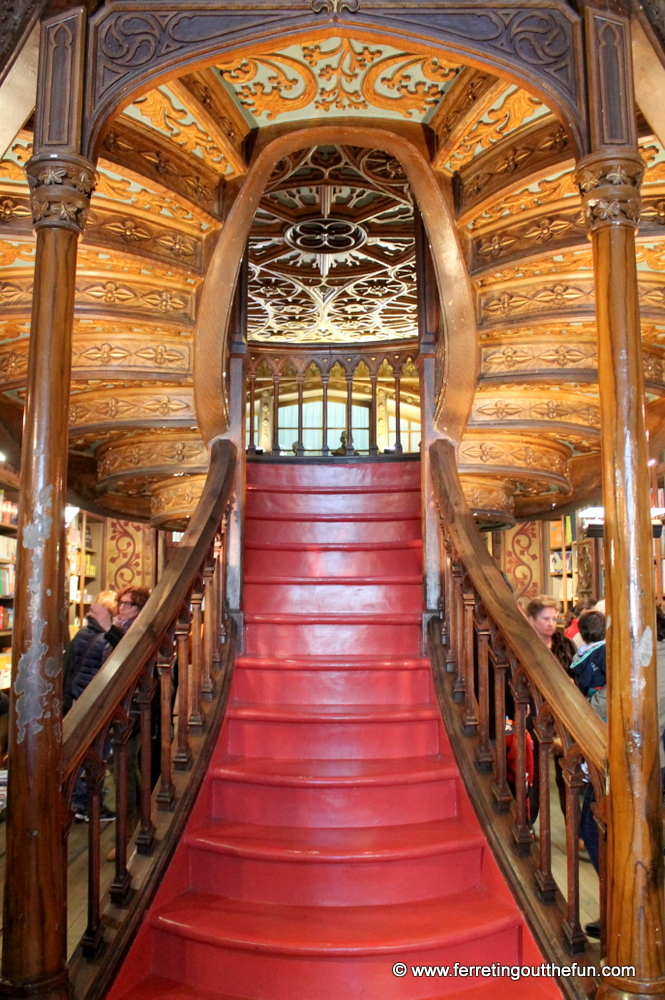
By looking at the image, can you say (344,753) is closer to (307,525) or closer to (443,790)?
(443,790)

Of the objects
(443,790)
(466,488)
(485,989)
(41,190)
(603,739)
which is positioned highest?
(41,190)

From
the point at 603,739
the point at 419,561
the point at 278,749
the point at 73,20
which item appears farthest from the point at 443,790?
the point at 73,20

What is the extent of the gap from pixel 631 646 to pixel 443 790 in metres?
1.12

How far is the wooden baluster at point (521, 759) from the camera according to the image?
2576mm

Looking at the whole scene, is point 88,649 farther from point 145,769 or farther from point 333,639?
point 145,769

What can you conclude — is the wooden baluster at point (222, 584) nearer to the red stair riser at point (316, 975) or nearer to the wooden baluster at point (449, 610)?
the wooden baluster at point (449, 610)

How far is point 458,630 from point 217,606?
1.00 metres

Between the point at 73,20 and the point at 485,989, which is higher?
the point at 73,20

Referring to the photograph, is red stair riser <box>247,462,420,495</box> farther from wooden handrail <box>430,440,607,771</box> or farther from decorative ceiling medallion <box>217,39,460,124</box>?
decorative ceiling medallion <box>217,39,460,124</box>

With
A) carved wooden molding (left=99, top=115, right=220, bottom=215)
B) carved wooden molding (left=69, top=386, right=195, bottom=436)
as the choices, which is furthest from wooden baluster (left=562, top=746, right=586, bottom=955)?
carved wooden molding (left=69, top=386, right=195, bottom=436)

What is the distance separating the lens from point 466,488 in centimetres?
595

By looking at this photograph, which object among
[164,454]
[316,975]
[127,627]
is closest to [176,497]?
[164,454]

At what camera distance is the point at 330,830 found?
112 inches

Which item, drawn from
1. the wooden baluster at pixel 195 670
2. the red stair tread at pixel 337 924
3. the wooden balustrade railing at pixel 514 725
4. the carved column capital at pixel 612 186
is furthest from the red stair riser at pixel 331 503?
the carved column capital at pixel 612 186
